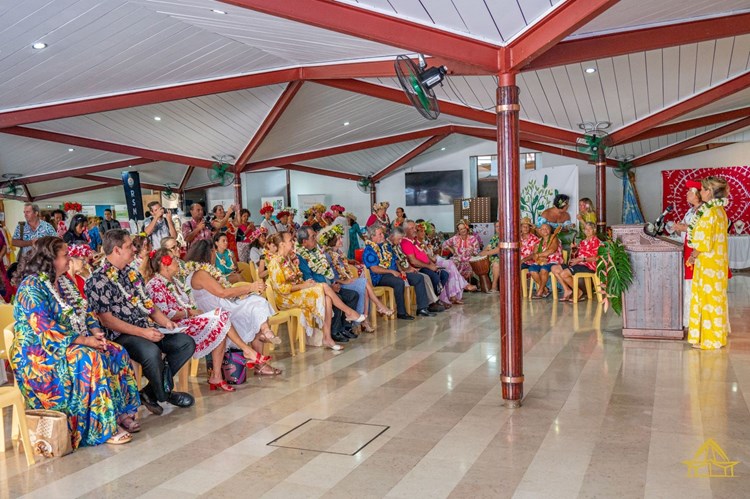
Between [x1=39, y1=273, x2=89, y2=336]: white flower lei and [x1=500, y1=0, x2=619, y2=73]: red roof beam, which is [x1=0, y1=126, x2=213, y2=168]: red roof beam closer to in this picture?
[x1=39, y1=273, x2=89, y2=336]: white flower lei

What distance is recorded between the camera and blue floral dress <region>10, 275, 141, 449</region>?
3459 mm

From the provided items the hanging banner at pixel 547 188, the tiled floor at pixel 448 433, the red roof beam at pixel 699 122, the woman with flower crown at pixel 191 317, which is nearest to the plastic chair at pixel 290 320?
the tiled floor at pixel 448 433

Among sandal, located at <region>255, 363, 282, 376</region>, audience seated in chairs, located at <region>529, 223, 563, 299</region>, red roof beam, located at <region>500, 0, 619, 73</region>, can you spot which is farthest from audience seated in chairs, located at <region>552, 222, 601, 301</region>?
red roof beam, located at <region>500, 0, 619, 73</region>

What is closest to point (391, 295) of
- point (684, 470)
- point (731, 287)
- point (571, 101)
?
point (571, 101)

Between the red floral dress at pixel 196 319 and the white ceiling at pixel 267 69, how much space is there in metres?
2.11

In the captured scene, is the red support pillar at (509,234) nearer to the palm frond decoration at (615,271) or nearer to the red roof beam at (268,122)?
the palm frond decoration at (615,271)

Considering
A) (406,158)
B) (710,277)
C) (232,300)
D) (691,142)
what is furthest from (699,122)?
(232,300)

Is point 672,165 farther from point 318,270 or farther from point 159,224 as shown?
point 159,224

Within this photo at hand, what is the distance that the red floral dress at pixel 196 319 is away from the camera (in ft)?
14.8

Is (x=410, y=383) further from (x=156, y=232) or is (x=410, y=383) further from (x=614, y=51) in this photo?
(x=156, y=232)

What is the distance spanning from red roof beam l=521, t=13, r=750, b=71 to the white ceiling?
56mm

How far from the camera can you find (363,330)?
702cm

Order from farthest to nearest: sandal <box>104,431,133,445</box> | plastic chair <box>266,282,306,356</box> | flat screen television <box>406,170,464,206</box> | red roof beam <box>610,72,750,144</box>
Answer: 1. flat screen television <box>406,170,464,206</box>
2. red roof beam <box>610,72,750,144</box>
3. plastic chair <box>266,282,306,356</box>
4. sandal <box>104,431,133,445</box>

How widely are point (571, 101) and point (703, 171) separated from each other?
23.6ft
